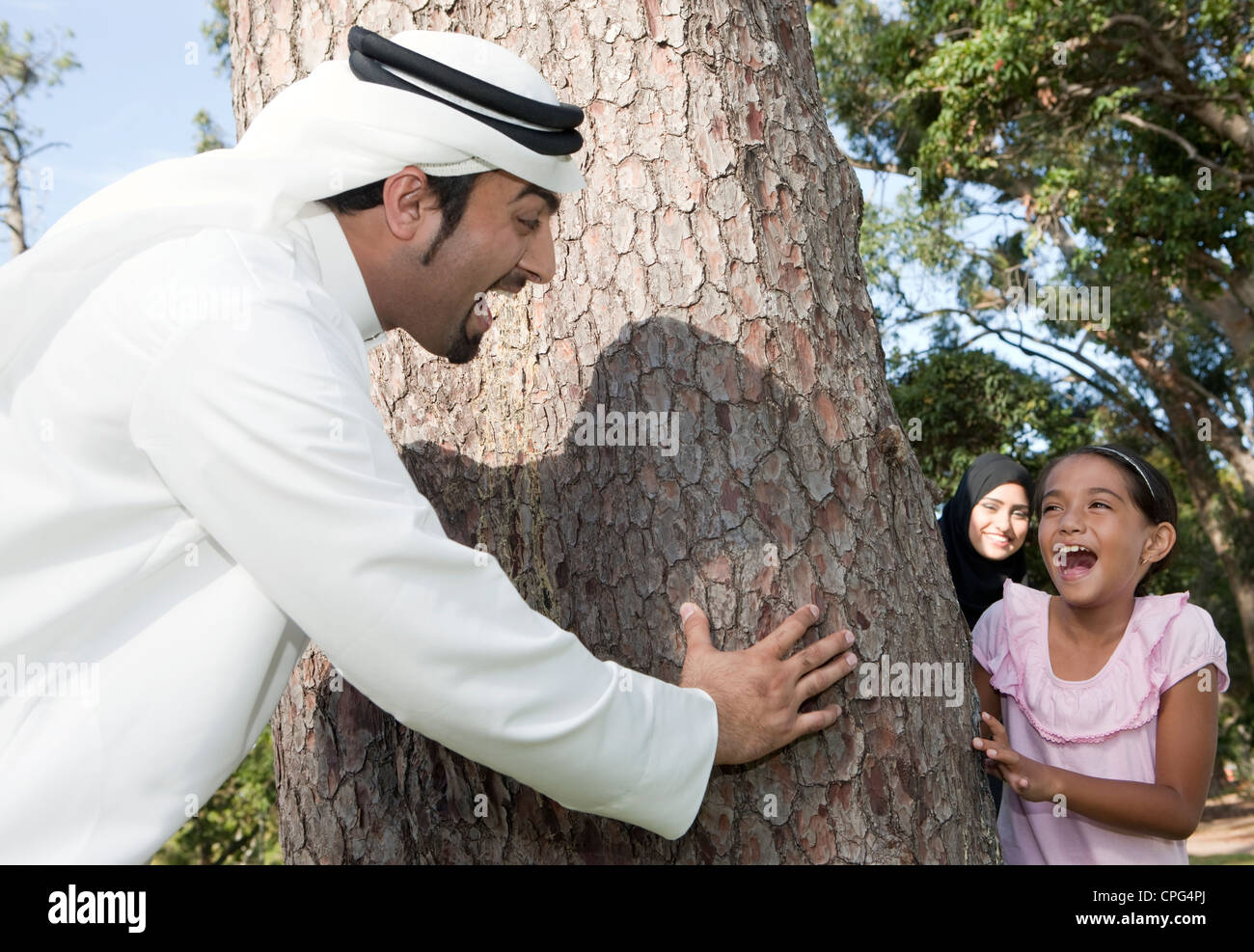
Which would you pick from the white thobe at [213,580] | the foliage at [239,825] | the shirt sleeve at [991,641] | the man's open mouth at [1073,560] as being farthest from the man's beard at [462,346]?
the foliage at [239,825]

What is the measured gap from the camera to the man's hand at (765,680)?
194 centimetres

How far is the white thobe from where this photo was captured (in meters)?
1.58

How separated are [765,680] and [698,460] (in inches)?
19.1

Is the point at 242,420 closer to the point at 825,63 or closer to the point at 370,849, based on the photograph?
the point at 370,849

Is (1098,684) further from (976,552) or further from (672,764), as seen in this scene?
(976,552)

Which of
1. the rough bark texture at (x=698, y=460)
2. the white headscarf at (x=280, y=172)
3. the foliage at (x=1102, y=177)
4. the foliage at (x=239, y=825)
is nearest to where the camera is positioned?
the white headscarf at (x=280, y=172)

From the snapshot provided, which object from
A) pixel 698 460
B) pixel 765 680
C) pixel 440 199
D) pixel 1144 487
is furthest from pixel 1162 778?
pixel 440 199

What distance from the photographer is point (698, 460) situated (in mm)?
2242

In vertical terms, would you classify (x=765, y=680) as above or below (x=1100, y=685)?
above

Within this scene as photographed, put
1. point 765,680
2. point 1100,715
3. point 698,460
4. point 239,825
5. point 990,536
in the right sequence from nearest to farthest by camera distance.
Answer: point 765,680 < point 698,460 < point 1100,715 < point 990,536 < point 239,825

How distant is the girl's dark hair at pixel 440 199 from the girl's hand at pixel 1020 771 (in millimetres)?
1530

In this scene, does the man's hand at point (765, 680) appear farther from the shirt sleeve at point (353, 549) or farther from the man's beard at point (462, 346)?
the man's beard at point (462, 346)

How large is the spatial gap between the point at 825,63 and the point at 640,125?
39.6 feet

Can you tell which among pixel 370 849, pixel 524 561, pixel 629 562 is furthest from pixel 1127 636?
pixel 370 849
